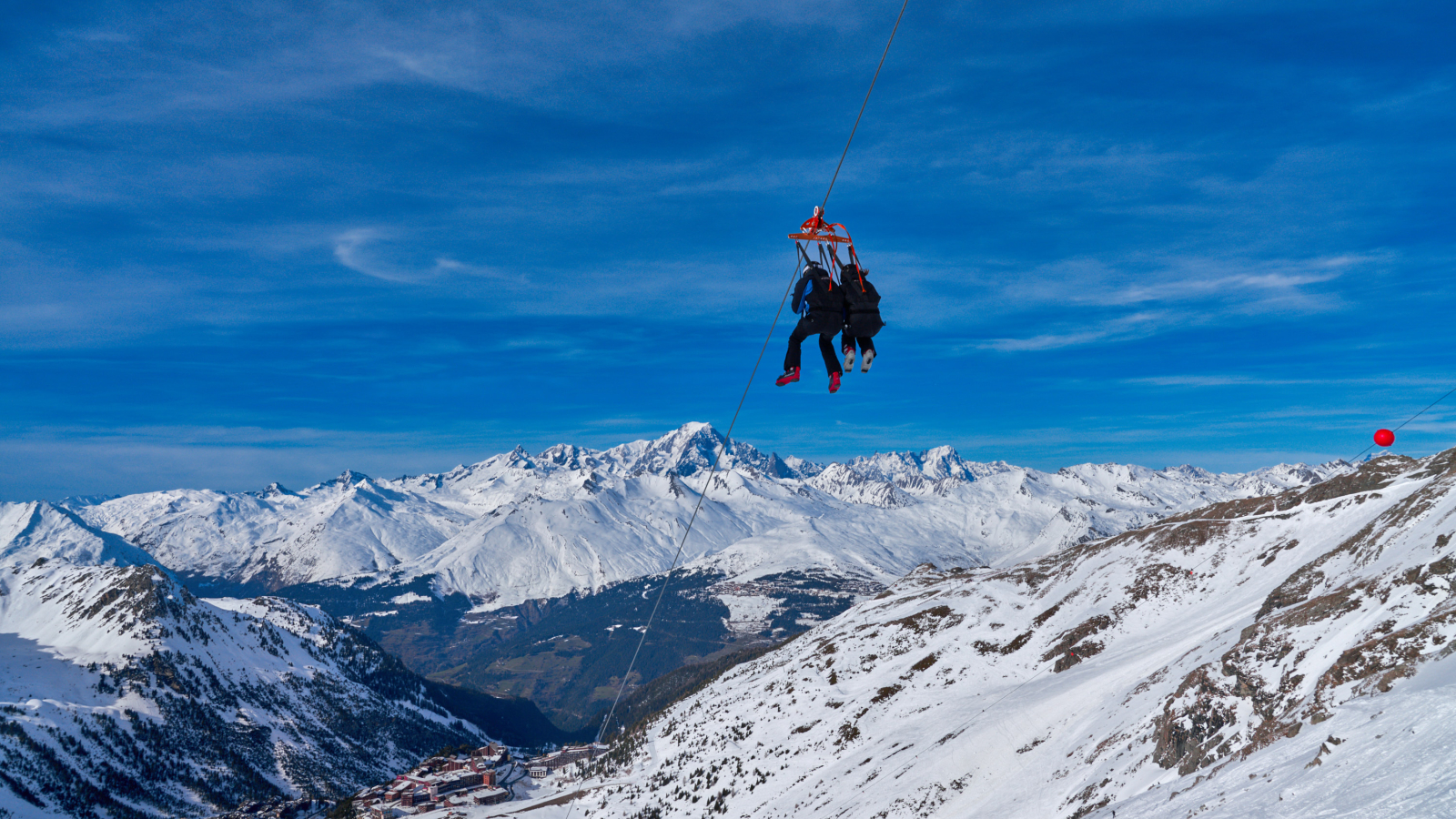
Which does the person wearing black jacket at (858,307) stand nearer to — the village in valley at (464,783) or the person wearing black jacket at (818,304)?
the person wearing black jacket at (818,304)

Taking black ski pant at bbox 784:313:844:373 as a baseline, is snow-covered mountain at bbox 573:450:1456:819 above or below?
below

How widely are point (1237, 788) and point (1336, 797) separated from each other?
16.1 ft

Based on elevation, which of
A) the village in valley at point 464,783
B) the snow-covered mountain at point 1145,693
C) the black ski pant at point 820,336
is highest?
the black ski pant at point 820,336

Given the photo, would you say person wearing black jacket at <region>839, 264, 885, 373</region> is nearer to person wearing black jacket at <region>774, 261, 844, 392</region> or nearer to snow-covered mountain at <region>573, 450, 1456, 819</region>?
person wearing black jacket at <region>774, 261, 844, 392</region>

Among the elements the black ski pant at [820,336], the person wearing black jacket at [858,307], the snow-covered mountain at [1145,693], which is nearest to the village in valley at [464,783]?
the snow-covered mountain at [1145,693]

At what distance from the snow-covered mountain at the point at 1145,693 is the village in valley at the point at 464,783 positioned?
39.1 m

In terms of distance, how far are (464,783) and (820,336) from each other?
171398mm

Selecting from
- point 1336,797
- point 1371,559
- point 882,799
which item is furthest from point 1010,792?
point 1371,559

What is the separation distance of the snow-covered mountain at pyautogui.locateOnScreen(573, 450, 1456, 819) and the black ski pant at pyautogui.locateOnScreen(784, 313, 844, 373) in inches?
559

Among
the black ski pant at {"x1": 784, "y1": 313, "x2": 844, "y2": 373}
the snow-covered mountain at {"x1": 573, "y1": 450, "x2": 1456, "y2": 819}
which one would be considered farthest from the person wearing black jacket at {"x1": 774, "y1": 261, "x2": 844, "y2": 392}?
the snow-covered mountain at {"x1": 573, "y1": 450, "x2": 1456, "y2": 819}

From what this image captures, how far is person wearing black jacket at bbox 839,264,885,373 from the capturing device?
66.7ft

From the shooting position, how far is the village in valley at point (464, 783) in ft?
476

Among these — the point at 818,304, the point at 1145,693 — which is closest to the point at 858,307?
the point at 818,304

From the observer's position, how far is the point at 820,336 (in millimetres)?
21406
